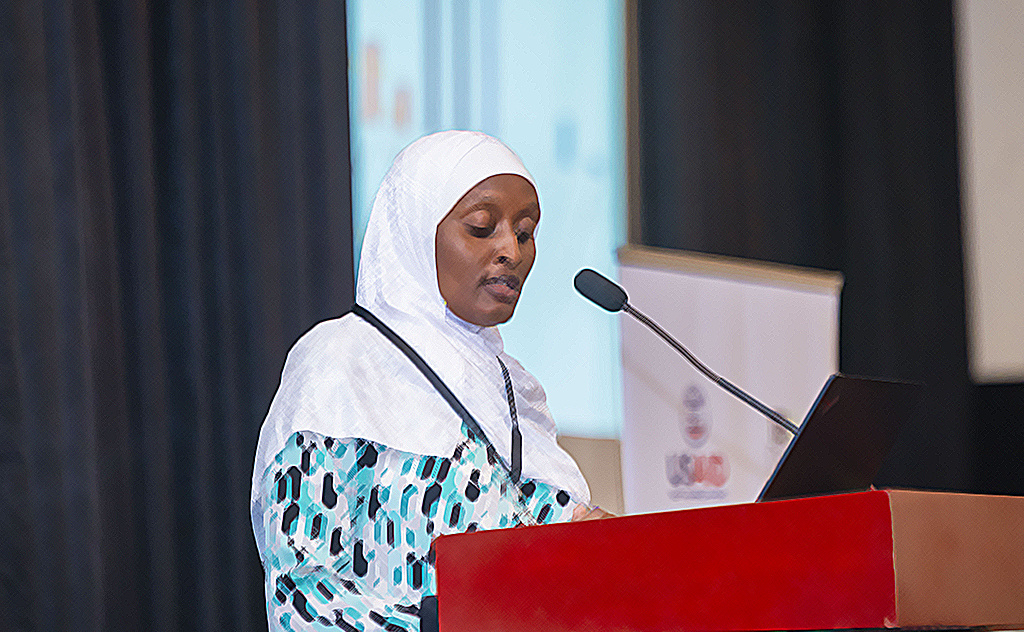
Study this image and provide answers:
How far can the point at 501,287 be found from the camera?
1.39 m

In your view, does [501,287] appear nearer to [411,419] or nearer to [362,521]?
[411,419]

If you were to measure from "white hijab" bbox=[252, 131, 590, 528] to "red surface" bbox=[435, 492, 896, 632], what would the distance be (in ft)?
1.14

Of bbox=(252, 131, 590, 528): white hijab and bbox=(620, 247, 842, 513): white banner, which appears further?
bbox=(620, 247, 842, 513): white banner

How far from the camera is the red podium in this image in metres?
0.76

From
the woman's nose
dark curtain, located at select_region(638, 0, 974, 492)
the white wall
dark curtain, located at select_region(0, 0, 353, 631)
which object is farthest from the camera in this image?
the white wall

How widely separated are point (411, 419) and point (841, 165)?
2599 millimetres

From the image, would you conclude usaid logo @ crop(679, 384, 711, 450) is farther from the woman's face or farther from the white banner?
the woman's face

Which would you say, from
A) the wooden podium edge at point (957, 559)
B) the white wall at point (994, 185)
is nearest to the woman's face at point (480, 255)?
the wooden podium edge at point (957, 559)

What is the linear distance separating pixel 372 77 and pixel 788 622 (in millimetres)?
1960

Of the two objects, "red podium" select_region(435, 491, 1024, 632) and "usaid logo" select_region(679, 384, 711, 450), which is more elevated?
"red podium" select_region(435, 491, 1024, 632)

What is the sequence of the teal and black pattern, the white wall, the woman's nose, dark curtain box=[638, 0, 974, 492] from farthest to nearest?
the white wall, dark curtain box=[638, 0, 974, 492], the woman's nose, the teal and black pattern

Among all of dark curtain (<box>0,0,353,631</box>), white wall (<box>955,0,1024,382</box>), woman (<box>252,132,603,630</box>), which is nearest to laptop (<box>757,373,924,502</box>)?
woman (<box>252,132,603,630</box>)

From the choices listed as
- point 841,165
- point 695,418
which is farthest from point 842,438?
point 841,165

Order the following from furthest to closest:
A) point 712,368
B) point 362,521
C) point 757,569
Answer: point 712,368
point 362,521
point 757,569
